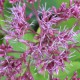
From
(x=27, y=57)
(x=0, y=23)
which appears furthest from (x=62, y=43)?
(x=0, y=23)

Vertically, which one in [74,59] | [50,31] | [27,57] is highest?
[50,31]

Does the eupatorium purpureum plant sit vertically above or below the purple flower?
below

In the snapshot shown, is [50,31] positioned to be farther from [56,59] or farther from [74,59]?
[74,59]

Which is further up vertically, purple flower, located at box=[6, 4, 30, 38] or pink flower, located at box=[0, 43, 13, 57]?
purple flower, located at box=[6, 4, 30, 38]

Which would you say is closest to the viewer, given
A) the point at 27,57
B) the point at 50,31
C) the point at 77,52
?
the point at 50,31

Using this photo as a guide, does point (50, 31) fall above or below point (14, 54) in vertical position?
above

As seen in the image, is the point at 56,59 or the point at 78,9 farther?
the point at 78,9

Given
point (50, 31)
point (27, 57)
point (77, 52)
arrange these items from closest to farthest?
point (50, 31)
point (27, 57)
point (77, 52)

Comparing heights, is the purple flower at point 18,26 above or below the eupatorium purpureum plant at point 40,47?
above

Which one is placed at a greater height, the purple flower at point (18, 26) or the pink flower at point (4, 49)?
the purple flower at point (18, 26)
